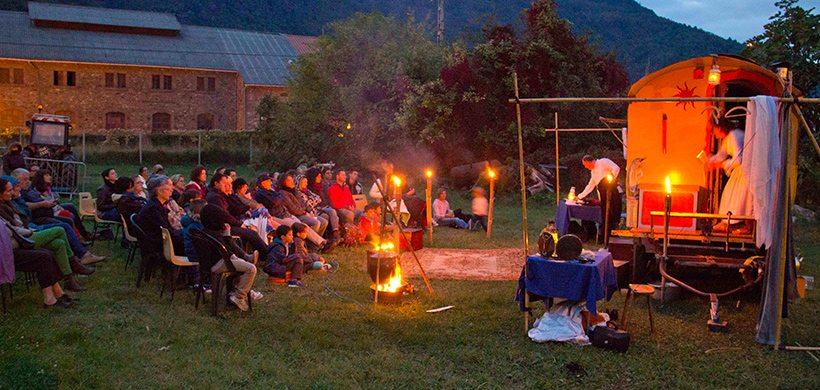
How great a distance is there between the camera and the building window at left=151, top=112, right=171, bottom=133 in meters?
35.2

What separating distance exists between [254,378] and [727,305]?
5.32 m

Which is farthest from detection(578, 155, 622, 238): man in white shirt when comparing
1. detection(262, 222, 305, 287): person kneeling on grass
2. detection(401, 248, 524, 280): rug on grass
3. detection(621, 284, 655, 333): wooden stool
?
detection(262, 222, 305, 287): person kneeling on grass

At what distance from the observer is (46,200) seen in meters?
8.20

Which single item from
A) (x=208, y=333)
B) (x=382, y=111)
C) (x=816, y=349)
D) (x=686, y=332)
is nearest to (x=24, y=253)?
(x=208, y=333)

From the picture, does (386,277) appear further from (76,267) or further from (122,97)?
(122,97)

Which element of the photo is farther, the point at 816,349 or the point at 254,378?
the point at 816,349

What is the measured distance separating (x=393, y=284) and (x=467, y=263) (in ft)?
8.14

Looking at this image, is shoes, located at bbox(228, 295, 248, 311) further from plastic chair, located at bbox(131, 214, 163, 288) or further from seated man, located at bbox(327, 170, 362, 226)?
seated man, located at bbox(327, 170, 362, 226)

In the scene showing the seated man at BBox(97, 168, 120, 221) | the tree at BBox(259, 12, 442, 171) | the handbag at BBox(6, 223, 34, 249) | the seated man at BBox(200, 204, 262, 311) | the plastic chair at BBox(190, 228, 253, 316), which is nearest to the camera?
the handbag at BBox(6, 223, 34, 249)

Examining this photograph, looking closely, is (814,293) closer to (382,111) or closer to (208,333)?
(208,333)

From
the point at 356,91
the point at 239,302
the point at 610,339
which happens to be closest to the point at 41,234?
the point at 239,302

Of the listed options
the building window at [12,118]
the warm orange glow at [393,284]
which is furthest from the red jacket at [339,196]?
the building window at [12,118]

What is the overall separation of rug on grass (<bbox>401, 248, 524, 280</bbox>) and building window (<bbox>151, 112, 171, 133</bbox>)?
96.9 feet

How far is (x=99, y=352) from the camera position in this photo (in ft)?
16.5
